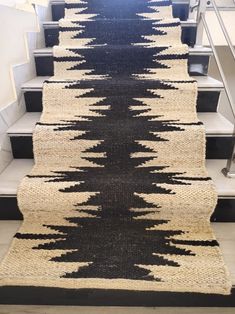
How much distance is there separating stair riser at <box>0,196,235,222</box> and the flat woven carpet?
0.08m

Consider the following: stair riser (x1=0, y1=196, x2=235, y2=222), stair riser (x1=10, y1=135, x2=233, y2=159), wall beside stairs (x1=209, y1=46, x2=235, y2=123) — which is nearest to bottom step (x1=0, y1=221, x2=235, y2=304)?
stair riser (x1=0, y1=196, x2=235, y2=222)

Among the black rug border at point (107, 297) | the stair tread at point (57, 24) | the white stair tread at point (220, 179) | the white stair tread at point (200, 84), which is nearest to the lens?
the black rug border at point (107, 297)

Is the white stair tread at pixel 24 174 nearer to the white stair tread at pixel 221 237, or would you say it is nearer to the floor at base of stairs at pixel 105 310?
the white stair tread at pixel 221 237

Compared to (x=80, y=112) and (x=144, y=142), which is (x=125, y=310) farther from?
(x=80, y=112)

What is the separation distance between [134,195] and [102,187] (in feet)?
0.50

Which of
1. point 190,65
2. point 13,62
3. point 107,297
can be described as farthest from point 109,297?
point 190,65

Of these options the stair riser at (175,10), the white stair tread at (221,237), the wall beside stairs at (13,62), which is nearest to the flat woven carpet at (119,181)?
the white stair tread at (221,237)

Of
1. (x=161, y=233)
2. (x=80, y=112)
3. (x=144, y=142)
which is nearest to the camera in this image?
(x=161, y=233)

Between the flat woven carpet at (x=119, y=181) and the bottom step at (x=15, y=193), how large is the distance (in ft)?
0.20

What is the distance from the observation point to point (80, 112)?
160cm

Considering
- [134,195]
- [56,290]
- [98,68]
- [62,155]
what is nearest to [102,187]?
[134,195]

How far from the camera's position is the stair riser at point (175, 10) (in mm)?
2336

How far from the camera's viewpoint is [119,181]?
132 centimetres

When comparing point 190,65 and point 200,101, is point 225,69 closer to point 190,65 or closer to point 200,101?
point 190,65
